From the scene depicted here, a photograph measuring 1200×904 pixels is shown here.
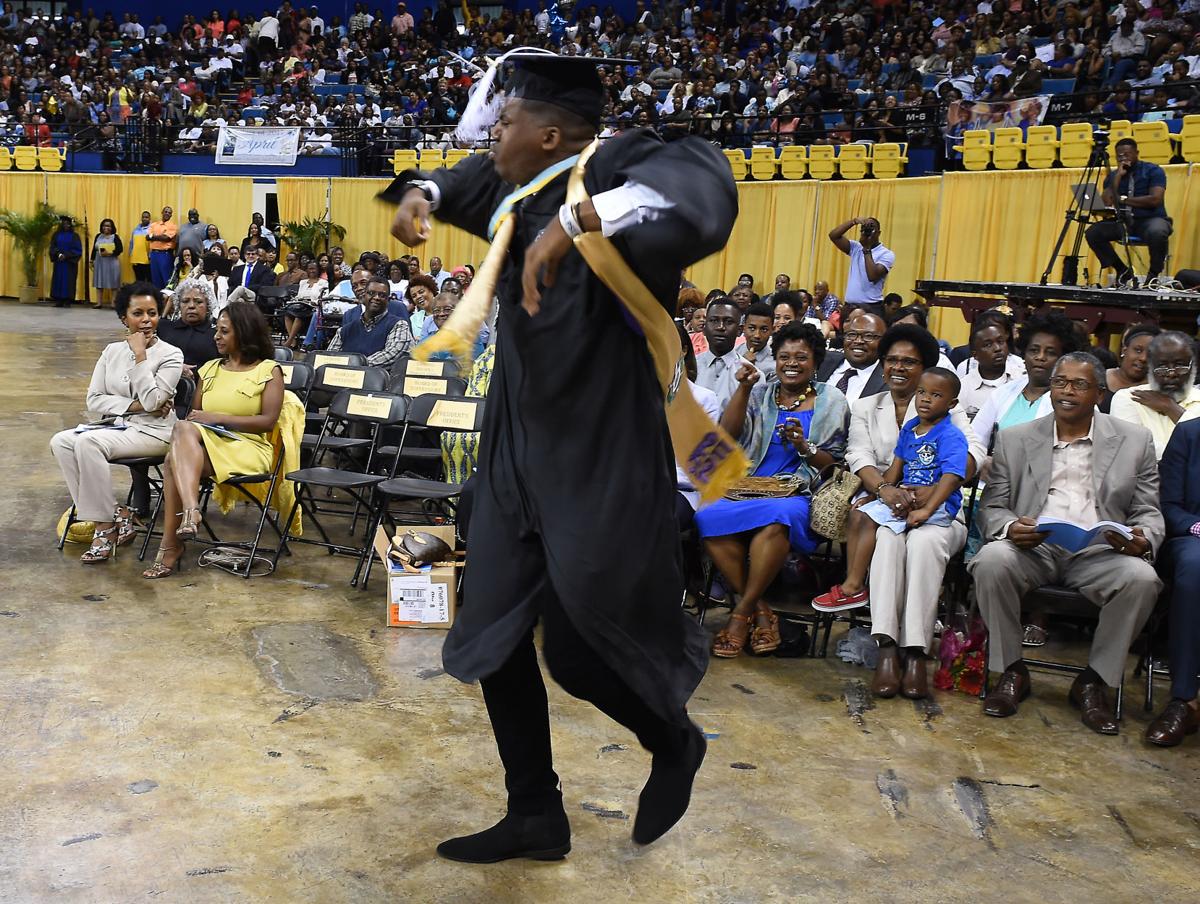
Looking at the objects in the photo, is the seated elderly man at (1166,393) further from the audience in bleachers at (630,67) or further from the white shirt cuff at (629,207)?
the audience in bleachers at (630,67)

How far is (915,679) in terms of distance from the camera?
14.6ft

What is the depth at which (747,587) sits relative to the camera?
194 inches

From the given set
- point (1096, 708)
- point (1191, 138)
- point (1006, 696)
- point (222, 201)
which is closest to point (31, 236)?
point (222, 201)

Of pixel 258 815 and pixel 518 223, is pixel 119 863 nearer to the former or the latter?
pixel 258 815

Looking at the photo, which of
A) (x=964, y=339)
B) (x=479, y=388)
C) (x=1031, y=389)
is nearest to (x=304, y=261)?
(x=964, y=339)

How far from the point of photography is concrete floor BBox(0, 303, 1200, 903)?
2.91 m

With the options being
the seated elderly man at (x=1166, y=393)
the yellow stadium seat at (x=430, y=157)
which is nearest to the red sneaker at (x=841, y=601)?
the seated elderly man at (x=1166, y=393)

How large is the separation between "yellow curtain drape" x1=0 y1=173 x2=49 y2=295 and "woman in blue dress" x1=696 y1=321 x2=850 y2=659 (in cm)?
2120

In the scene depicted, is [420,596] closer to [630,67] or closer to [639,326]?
[639,326]

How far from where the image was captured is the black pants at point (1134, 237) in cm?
1022

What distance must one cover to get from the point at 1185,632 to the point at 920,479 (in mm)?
1064

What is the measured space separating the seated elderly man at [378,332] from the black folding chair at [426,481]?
6.36 feet

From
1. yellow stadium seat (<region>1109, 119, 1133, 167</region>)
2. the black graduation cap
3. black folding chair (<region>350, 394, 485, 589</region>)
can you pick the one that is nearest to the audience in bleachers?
yellow stadium seat (<region>1109, 119, 1133, 167</region>)

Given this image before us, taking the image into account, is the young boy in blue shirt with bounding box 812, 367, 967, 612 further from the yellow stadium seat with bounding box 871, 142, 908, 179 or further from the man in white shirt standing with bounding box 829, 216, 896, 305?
the yellow stadium seat with bounding box 871, 142, 908, 179
